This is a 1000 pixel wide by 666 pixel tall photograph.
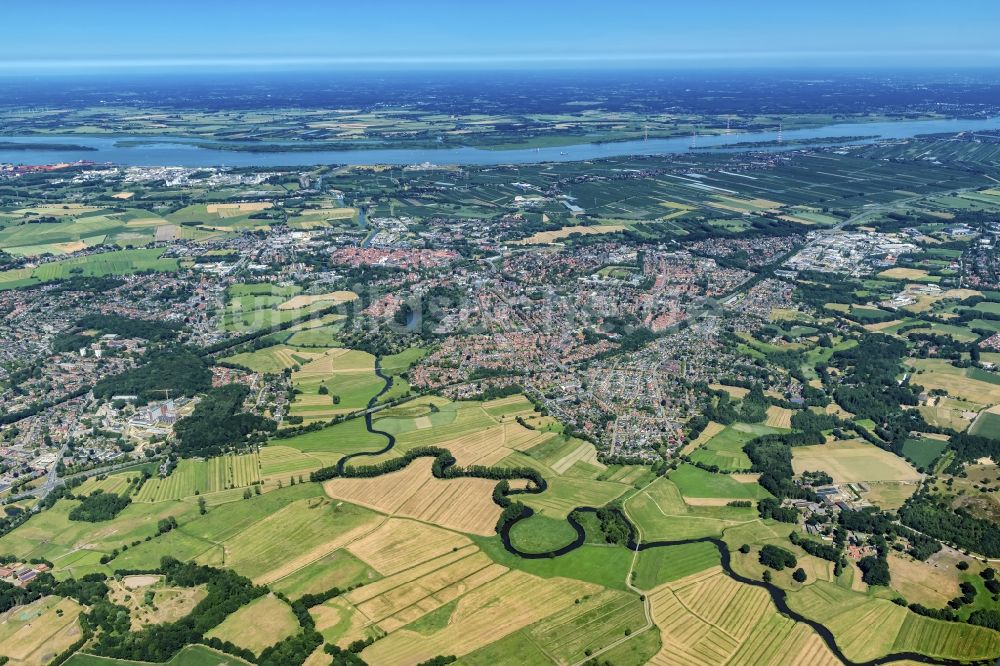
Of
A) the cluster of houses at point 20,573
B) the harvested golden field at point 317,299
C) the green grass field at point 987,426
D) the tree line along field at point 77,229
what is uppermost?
the tree line along field at point 77,229

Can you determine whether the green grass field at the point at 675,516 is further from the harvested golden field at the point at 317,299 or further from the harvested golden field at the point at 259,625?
the harvested golden field at the point at 317,299

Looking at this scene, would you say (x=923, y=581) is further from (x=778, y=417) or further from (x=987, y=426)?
(x=987, y=426)

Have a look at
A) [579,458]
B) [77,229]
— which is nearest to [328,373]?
[579,458]

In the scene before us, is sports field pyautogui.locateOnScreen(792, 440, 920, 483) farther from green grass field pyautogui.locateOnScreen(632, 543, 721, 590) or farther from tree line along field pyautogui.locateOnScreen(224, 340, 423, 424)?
tree line along field pyautogui.locateOnScreen(224, 340, 423, 424)

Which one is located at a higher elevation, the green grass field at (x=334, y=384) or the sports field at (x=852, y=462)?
the green grass field at (x=334, y=384)

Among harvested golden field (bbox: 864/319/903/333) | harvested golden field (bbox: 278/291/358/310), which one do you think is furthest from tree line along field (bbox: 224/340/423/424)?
harvested golden field (bbox: 864/319/903/333)

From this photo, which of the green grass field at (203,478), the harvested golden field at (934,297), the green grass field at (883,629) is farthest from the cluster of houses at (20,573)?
the harvested golden field at (934,297)
